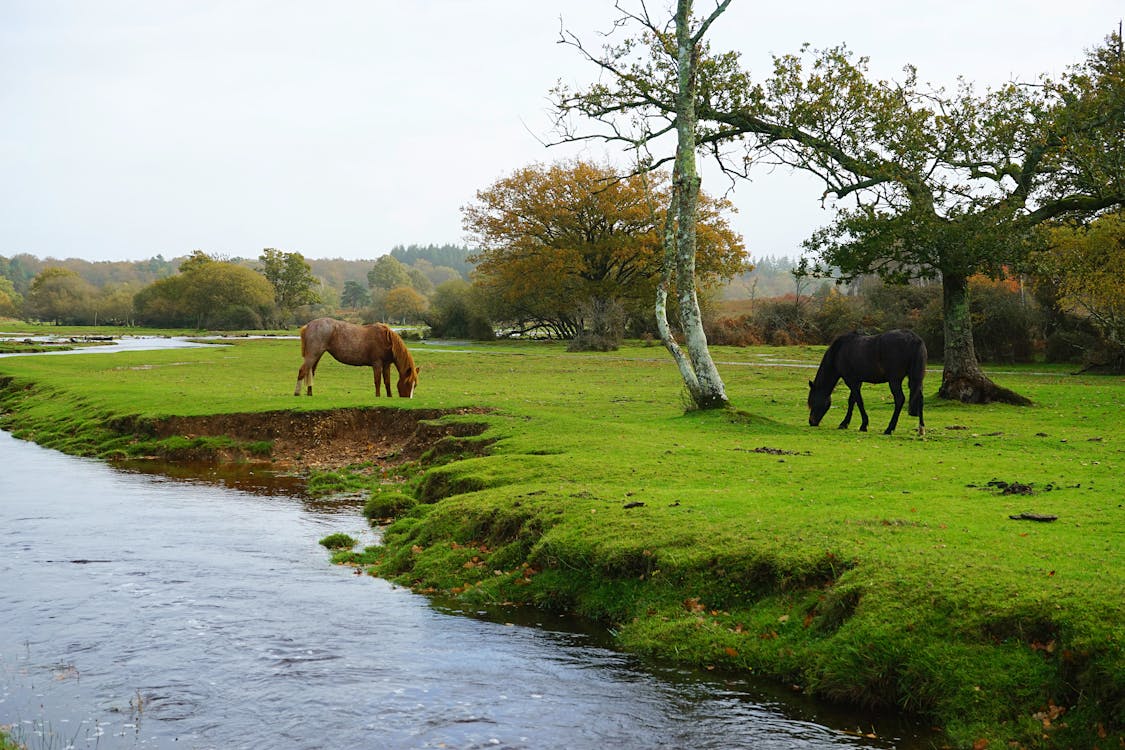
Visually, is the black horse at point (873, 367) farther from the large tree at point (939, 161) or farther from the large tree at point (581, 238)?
the large tree at point (581, 238)

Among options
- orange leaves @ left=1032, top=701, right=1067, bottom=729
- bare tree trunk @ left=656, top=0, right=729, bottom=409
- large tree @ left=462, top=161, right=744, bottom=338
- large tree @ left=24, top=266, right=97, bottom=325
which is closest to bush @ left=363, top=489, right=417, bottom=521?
bare tree trunk @ left=656, top=0, right=729, bottom=409

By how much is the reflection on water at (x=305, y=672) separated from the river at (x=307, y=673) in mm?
21

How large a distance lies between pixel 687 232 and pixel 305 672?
15011 mm

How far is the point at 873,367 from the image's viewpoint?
20172 mm

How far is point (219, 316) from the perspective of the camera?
11962 centimetres

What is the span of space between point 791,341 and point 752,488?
5532 cm

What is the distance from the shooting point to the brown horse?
25.7 metres

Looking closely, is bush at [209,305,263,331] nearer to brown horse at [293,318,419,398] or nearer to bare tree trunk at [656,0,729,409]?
brown horse at [293,318,419,398]

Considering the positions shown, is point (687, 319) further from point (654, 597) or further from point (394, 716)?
point (394, 716)

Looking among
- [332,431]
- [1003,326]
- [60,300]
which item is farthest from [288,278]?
[332,431]

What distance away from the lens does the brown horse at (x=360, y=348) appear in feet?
84.4

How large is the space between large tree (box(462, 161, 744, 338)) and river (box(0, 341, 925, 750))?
171 ft

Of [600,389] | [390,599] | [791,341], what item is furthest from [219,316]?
[390,599]

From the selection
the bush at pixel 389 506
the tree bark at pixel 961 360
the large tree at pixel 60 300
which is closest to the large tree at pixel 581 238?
the tree bark at pixel 961 360
